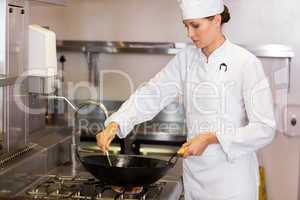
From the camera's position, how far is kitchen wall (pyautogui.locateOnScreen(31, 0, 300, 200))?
271 cm

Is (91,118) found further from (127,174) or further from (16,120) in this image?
(127,174)

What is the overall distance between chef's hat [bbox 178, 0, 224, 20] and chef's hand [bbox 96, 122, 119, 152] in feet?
1.45

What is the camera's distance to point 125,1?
2.84m

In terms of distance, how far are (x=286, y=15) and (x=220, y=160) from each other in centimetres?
132

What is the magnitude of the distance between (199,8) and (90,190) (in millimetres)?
712

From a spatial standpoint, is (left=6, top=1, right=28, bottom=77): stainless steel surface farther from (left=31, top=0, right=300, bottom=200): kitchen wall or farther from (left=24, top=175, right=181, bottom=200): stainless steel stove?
(left=31, top=0, right=300, bottom=200): kitchen wall

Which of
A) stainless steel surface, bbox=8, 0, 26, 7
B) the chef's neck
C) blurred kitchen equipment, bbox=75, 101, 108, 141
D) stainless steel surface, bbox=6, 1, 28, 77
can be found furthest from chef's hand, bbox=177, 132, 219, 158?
blurred kitchen equipment, bbox=75, 101, 108, 141

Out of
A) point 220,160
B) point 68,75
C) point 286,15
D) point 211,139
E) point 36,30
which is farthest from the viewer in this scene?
point 68,75

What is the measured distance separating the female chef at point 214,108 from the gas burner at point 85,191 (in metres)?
0.16

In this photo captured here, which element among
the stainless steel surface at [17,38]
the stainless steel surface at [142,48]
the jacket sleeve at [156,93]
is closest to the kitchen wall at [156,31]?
the stainless steel surface at [142,48]

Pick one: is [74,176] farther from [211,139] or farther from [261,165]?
[261,165]

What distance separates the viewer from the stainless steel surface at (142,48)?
8.82 ft

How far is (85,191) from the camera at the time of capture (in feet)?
5.40

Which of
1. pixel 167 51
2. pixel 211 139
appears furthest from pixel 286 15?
pixel 211 139
